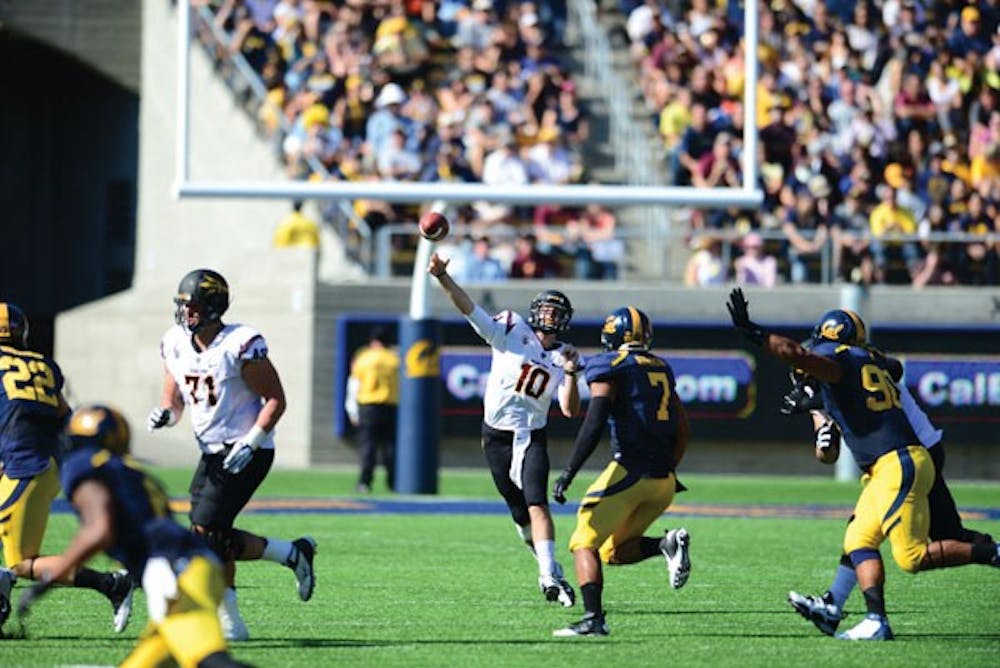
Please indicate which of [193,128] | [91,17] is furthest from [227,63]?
[91,17]

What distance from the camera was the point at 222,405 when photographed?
9609 mm

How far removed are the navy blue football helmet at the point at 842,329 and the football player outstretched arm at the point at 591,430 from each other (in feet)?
3.52

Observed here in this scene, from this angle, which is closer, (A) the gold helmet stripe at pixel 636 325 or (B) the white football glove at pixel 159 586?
(B) the white football glove at pixel 159 586

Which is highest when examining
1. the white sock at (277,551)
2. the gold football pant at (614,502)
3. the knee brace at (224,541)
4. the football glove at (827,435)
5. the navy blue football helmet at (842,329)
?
the navy blue football helmet at (842,329)

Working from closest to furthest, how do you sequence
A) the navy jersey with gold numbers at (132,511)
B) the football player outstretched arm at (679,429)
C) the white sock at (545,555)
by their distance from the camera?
the navy jersey with gold numbers at (132,511)
the football player outstretched arm at (679,429)
the white sock at (545,555)

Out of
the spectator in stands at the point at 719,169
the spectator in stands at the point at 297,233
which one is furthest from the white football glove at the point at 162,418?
the spectator in stands at the point at 297,233

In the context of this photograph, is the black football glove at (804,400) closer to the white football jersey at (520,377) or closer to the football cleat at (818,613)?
the football cleat at (818,613)

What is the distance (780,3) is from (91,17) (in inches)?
356

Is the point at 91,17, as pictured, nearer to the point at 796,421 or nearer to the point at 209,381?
the point at 796,421

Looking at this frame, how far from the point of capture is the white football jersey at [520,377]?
1159 centimetres

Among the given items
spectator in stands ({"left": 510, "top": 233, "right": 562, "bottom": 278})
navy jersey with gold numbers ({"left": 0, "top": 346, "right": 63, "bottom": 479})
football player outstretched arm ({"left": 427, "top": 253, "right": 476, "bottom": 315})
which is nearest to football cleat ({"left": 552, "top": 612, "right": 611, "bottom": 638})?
football player outstretched arm ({"left": 427, "top": 253, "right": 476, "bottom": 315})

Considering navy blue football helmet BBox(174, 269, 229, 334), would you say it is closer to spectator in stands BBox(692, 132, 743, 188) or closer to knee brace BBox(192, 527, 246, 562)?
knee brace BBox(192, 527, 246, 562)

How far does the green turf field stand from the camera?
29.6ft

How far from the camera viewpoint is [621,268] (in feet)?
75.9
